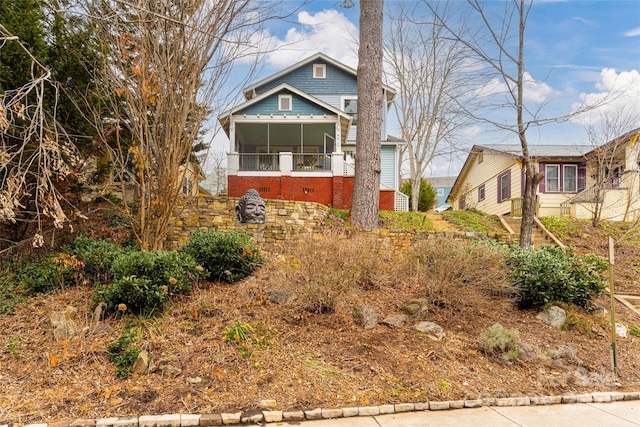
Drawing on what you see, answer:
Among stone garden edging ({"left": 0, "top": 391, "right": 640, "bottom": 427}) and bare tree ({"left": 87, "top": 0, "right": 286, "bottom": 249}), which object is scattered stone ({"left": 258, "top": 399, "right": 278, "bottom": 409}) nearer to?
stone garden edging ({"left": 0, "top": 391, "right": 640, "bottom": 427})

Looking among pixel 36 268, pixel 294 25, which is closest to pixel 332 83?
pixel 294 25

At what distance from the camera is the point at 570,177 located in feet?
57.2

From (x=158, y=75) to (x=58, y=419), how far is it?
16.1 feet

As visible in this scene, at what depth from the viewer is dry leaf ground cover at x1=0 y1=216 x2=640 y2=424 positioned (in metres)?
3.80

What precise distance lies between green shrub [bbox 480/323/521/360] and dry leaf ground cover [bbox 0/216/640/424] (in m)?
0.08

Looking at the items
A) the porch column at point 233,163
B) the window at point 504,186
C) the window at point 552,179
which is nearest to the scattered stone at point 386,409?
the porch column at point 233,163

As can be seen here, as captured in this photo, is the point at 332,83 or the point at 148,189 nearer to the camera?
the point at 148,189

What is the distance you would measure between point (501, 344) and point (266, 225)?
5417 mm

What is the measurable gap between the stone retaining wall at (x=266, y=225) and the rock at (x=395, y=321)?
2354 mm

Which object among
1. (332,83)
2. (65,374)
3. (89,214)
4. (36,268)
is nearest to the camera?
(65,374)

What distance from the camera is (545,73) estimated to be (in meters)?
8.58

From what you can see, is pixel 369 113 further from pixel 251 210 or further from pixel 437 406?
pixel 437 406

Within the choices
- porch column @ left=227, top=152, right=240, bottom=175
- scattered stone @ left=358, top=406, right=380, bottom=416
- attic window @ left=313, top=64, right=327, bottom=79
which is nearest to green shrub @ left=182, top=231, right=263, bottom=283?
scattered stone @ left=358, top=406, right=380, bottom=416

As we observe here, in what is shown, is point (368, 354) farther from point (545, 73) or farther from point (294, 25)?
point (545, 73)
